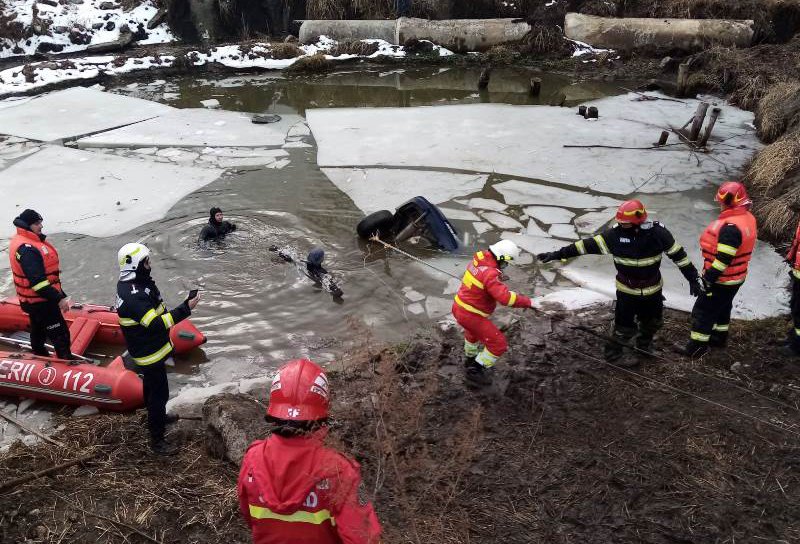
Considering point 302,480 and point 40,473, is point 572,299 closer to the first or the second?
point 302,480

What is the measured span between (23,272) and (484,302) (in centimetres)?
427

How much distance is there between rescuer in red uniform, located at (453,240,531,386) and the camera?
15.8 ft

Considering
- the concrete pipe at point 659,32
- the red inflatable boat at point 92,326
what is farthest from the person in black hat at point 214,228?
the concrete pipe at point 659,32

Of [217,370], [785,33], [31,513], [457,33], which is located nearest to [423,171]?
[217,370]

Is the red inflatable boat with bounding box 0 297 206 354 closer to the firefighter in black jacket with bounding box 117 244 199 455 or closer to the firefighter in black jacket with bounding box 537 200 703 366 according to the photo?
the firefighter in black jacket with bounding box 117 244 199 455

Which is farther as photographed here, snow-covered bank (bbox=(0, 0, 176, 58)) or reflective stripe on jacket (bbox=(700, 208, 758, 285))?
snow-covered bank (bbox=(0, 0, 176, 58))

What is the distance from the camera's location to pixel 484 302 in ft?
16.3

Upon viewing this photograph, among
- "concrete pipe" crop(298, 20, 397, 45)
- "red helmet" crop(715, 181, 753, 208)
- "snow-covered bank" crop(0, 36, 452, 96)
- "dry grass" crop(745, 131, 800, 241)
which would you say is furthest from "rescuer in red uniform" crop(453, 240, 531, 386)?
"concrete pipe" crop(298, 20, 397, 45)

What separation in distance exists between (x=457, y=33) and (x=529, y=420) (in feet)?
52.6

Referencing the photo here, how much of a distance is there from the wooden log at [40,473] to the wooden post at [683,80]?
14071 mm

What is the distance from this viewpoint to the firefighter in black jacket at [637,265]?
4.95m

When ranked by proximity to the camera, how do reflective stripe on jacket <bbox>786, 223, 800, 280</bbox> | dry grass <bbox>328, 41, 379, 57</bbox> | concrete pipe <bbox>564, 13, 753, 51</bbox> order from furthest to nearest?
dry grass <bbox>328, 41, 379, 57</bbox> → concrete pipe <bbox>564, 13, 753, 51</bbox> → reflective stripe on jacket <bbox>786, 223, 800, 280</bbox>

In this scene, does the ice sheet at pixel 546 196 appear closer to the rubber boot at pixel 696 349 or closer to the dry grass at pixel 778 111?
the rubber boot at pixel 696 349

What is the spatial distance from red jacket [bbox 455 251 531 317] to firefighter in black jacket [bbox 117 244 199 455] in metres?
2.29
